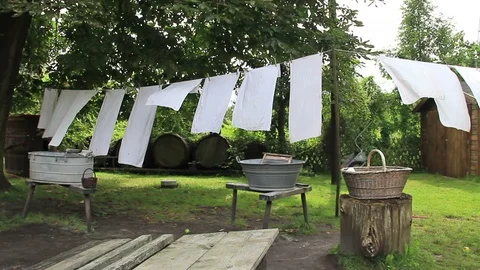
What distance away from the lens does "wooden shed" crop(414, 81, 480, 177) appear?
458 inches

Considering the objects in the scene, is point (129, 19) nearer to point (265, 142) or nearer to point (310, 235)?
point (310, 235)

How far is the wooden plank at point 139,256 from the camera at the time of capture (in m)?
2.57

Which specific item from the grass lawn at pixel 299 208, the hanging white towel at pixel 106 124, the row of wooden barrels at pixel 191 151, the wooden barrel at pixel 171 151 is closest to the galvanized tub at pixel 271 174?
the grass lawn at pixel 299 208

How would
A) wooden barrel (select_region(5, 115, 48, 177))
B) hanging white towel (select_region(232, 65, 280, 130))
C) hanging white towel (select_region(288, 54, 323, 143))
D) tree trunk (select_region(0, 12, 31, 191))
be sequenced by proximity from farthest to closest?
wooden barrel (select_region(5, 115, 48, 177)) < tree trunk (select_region(0, 12, 31, 191)) < hanging white towel (select_region(232, 65, 280, 130)) < hanging white towel (select_region(288, 54, 323, 143))

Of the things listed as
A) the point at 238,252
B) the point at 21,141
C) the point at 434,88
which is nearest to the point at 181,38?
the point at 434,88

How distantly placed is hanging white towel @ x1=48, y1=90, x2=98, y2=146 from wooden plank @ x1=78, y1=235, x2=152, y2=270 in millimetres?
3821

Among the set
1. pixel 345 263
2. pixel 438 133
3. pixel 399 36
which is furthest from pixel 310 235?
pixel 399 36

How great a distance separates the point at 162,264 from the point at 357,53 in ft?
13.2

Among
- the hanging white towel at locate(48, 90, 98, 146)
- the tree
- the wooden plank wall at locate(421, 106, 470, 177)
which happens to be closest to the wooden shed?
the wooden plank wall at locate(421, 106, 470, 177)

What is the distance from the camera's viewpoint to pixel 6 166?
11.4 meters

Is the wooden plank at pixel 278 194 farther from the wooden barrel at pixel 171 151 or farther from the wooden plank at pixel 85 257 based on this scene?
the wooden barrel at pixel 171 151

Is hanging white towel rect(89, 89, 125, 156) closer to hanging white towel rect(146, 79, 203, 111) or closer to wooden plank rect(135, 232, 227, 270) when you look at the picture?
hanging white towel rect(146, 79, 203, 111)

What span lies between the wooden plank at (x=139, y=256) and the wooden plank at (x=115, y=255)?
0.10 meters

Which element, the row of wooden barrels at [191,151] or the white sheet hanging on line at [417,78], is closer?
the white sheet hanging on line at [417,78]
